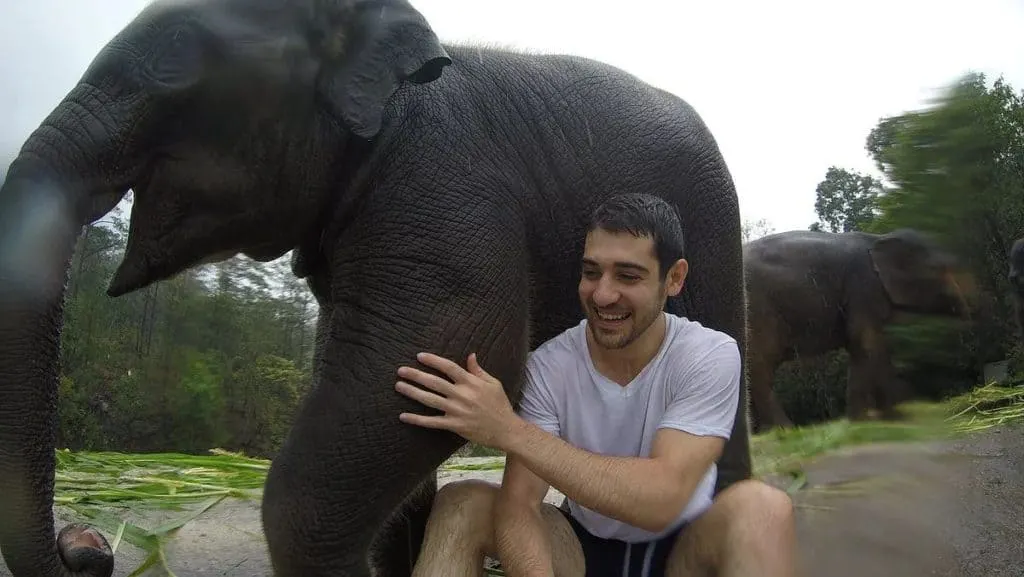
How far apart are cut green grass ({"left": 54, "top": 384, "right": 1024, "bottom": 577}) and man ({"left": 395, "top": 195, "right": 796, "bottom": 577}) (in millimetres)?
842

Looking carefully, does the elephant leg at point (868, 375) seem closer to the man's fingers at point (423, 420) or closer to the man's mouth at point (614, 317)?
the man's mouth at point (614, 317)

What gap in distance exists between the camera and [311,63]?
162 cm

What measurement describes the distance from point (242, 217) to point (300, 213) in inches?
4.4

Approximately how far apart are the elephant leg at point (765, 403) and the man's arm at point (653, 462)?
4737 mm

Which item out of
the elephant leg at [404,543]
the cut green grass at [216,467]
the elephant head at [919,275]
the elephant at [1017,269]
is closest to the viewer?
the elephant leg at [404,543]

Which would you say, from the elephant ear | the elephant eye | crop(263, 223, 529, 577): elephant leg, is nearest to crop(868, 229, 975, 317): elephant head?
the elephant ear

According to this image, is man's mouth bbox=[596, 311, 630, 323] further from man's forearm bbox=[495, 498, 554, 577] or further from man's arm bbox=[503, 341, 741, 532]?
man's forearm bbox=[495, 498, 554, 577]

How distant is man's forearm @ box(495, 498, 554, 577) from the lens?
54.4 inches

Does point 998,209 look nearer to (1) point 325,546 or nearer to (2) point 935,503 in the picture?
(2) point 935,503

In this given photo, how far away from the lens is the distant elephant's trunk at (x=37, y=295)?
1.33 metres

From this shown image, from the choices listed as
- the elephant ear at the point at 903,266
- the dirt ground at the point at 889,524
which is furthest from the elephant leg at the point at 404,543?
the elephant ear at the point at 903,266

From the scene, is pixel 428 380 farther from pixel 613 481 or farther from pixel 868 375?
pixel 868 375

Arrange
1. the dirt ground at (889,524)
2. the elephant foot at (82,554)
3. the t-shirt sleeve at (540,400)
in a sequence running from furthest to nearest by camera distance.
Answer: the dirt ground at (889,524) → the elephant foot at (82,554) → the t-shirt sleeve at (540,400)

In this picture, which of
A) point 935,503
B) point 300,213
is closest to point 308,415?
point 300,213
